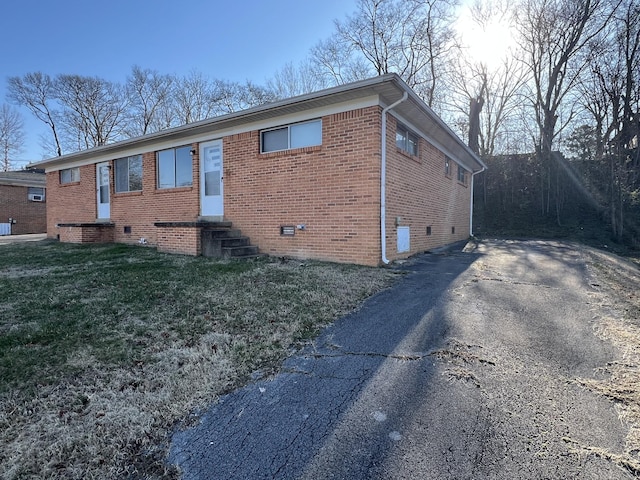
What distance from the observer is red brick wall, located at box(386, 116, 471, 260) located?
22.8 ft

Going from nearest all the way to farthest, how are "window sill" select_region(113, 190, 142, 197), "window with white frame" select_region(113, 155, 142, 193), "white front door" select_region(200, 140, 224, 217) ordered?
1. "white front door" select_region(200, 140, 224, 217)
2. "window sill" select_region(113, 190, 142, 197)
3. "window with white frame" select_region(113, 155, 142, 193)

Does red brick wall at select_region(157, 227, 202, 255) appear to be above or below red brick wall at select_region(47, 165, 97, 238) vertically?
below

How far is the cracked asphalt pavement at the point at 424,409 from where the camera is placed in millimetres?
1547

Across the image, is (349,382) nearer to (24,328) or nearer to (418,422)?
(418,422)

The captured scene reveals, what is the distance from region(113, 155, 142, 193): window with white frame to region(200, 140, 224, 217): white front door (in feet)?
9.71

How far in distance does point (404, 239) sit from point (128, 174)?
A: 9124 mm

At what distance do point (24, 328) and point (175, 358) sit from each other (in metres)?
1.83

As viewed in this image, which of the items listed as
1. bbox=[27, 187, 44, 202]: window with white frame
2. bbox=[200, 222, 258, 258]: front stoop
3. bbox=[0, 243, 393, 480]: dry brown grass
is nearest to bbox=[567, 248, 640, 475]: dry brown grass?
bbox=[0, 243, 393, 480]: dry brown grass

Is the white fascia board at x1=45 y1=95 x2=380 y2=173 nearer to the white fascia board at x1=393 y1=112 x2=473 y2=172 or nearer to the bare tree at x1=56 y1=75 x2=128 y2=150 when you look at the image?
the white fascia board at x1=393 y1=112 x2=473 y2=172

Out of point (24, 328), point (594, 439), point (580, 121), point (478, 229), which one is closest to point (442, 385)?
point (594, 439)

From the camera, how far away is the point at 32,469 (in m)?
1.51

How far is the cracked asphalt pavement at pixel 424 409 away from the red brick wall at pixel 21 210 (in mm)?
25860

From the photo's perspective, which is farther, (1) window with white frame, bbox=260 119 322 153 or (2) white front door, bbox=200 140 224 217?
(2) white front door, bbox=200 140 224 217

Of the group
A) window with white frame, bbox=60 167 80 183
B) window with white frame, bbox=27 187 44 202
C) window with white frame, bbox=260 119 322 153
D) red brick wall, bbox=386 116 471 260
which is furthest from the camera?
window with white frame, bbox=27 187 44 202
